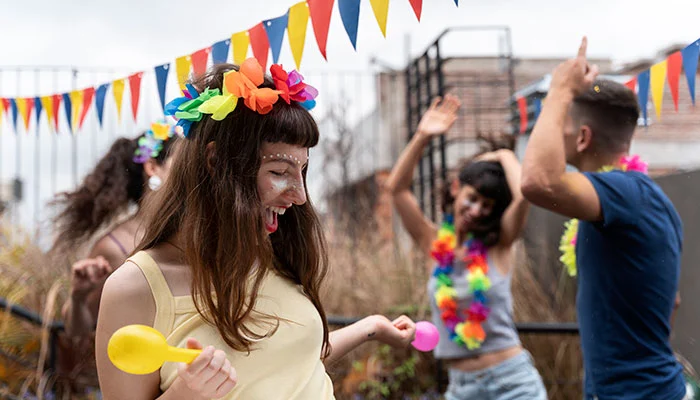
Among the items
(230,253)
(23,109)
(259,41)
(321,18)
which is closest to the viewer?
(230,253)

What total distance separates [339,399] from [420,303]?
90cm

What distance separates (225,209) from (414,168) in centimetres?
229

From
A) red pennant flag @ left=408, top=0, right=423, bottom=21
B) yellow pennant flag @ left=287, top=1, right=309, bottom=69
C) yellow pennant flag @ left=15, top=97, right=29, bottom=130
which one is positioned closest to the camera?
red pennant flag @ left=408, top=0, right=423, bottom=21

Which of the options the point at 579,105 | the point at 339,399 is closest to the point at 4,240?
the point at 339,399

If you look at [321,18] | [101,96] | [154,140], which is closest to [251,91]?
[321,18]

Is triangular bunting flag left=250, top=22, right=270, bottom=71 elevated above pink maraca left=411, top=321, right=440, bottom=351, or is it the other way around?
triangular bunting flag left=250, top=22, right=270, bottom=71

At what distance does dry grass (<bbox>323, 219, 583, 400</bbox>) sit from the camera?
15.6ft

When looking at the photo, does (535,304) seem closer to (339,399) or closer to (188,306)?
(339,399)

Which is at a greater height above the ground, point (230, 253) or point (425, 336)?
point (230, 253)

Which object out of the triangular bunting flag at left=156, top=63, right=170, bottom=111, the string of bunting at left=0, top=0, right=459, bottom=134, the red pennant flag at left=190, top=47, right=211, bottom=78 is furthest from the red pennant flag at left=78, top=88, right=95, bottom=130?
the red pennant flag at left=190, top=47, right=211, bottom=78

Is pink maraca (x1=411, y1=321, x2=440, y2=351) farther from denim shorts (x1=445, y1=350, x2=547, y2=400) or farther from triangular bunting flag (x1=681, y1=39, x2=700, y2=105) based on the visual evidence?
triangular bunting flag (x1=681, y1=39, x2=700, y2=105)

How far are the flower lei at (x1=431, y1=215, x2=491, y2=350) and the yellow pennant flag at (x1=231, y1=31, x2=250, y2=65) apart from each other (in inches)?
60.9

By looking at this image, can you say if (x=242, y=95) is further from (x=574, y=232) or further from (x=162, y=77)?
(x=574, y=232)

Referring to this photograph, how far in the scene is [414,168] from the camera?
3.72 meters
